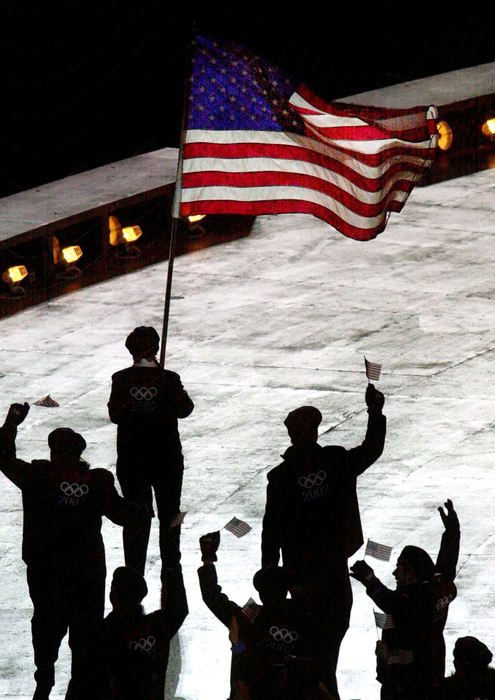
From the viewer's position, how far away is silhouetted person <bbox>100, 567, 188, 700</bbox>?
257 inches

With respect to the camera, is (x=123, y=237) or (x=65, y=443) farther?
(x=123, y=237)

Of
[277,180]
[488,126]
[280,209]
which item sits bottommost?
[488,126]

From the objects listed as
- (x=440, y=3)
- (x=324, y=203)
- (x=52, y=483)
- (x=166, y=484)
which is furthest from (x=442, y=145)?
(x=52, y=483)

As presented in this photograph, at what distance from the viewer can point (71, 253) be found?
1667cm

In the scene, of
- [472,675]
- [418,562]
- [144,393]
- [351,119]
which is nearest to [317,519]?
[418,562]

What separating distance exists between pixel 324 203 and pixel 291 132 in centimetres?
50

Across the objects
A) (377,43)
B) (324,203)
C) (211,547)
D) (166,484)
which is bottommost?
(377,43)

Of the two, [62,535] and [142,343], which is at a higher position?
[142,343]

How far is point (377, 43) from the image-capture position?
94.1ft

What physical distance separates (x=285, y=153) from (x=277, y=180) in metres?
0.18

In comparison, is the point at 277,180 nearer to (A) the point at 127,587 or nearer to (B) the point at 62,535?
(B) the point at 62,535

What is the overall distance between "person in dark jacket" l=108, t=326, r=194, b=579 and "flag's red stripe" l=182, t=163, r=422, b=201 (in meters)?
1.12

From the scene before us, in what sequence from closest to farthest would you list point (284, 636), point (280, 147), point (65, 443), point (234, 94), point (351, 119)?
1. point (284, 636)
2. point (65, 443)
3. point (234, 94)
4. point (280, 147)
5. point (351, 119)

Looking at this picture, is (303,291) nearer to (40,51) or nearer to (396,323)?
(396,323)
